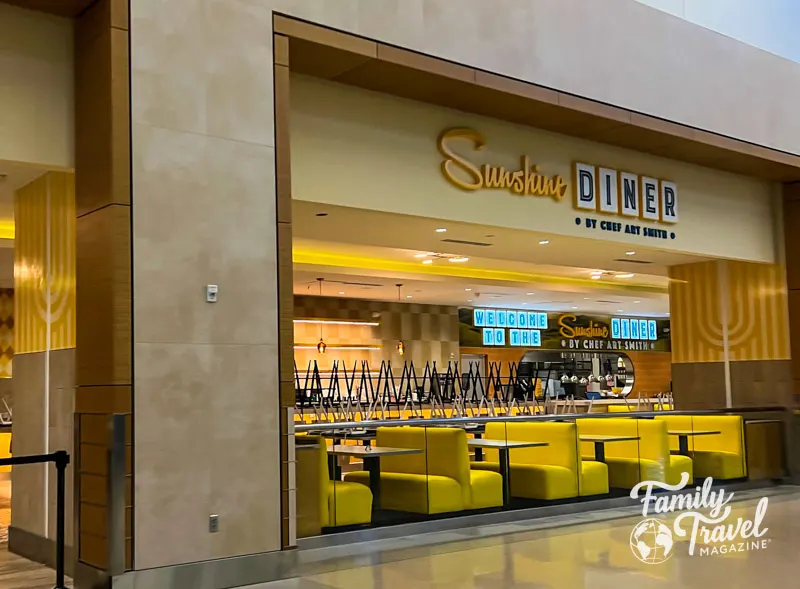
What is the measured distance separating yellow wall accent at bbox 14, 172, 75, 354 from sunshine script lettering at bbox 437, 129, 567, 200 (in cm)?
347

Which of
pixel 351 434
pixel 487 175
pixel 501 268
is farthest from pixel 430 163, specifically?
pixel 501 268

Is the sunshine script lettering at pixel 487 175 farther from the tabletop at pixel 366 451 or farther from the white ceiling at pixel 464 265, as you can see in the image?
the tabletop at pixel 366 451

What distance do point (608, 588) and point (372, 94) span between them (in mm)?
4575

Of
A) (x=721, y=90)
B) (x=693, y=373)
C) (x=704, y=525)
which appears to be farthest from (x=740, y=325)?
(x=704, y=525)

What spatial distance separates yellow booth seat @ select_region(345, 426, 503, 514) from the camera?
7.66 metres

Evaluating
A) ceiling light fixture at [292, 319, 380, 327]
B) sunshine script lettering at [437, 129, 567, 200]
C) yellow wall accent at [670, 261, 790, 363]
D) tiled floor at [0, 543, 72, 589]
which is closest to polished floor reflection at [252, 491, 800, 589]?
tiled floor at [0, 543, 72, 589]

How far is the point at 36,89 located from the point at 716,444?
337 inches

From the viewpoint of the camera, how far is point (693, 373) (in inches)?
493

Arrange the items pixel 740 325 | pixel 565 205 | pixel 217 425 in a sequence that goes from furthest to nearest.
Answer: pixel 740 325 < pixel 565 205 < pixel 217 425

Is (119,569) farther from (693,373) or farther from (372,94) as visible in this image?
(693,373)

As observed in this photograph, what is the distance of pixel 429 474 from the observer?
25.8 feet

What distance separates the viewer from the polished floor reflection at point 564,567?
579 centimetres

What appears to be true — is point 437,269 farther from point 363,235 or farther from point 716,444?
point 716,444

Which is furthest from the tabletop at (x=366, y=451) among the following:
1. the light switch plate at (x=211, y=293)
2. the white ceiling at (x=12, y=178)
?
the white ceiling at (x=12, y=178)
